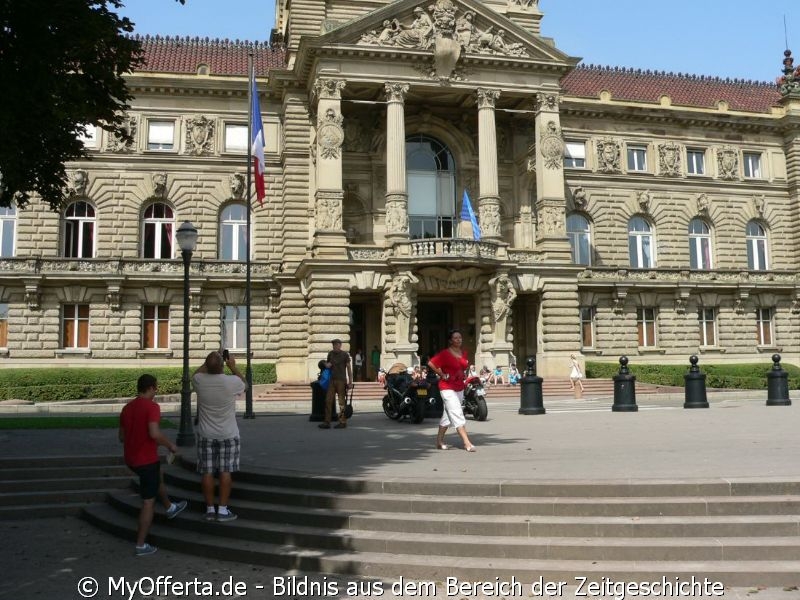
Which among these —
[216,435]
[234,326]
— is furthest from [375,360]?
[216,435]

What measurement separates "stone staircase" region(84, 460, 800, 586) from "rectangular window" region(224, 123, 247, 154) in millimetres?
31989

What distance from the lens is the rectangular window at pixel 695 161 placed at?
1805 inches

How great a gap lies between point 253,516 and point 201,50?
40630mm

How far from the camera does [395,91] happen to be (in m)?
35.7

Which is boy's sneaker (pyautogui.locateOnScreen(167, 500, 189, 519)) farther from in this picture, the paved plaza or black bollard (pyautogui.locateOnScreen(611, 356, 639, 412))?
black bollard (pyautogui.locateOnScreen(611, 356, 639, 412))

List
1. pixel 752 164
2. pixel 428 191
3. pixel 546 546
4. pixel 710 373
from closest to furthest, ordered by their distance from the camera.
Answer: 1. pixel 546 546
2. pixel 710 373
3. pixel 428 191
4. pixel 752 164

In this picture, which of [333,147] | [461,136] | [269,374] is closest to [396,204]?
[333,147]

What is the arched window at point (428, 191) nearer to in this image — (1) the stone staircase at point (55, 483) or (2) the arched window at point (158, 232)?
(2) the arched window at point (158, 232)

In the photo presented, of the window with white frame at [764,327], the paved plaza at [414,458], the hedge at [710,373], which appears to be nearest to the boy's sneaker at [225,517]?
the paved plaza at [414,458]

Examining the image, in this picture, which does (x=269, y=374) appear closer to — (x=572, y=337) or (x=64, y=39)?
(x=572, y=337)

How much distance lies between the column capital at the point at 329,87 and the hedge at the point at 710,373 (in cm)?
1872

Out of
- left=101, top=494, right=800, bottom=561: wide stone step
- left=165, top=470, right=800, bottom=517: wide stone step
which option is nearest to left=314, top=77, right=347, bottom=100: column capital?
left=165, top=470, right=800, bottom=517: wide stone step

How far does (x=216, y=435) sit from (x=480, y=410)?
1126 centimetres

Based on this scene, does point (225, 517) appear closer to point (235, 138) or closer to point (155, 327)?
point (155, 327)
